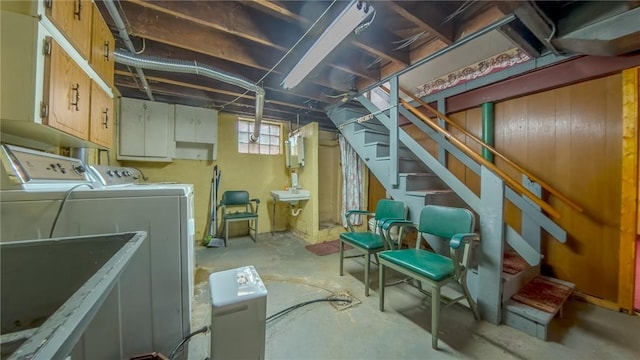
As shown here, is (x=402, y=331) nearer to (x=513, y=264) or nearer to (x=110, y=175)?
(x=513, y=264)

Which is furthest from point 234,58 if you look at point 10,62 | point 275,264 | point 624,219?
point 624,219

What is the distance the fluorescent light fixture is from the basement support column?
2038 millimetres

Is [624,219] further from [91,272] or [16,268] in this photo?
[16,268]

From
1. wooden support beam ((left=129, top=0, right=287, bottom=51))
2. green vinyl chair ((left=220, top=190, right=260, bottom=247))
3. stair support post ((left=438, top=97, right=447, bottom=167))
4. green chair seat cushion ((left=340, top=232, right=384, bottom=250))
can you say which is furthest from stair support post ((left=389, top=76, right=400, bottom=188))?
green vinyl chair ((left=220, top=190, right=260, bottom=247))

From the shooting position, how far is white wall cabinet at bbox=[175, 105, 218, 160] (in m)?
3.66

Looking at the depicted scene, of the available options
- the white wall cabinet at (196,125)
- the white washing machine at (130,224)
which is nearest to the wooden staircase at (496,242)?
the white washing machine at (130,224)

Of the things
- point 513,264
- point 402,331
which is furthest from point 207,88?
point 513,264

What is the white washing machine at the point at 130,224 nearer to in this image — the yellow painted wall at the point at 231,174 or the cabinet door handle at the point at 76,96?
the cabinet door handle at the point at 76,96

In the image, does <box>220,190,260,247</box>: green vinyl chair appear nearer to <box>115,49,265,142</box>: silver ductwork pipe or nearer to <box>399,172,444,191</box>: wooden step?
<box>115,49,265,142</box>: silver ductwork pipe

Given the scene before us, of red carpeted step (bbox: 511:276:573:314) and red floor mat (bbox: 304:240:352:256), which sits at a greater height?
red carpeted step (bbox: 511:276:573:314)

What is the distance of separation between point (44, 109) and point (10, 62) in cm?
20

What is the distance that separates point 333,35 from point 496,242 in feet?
6.65

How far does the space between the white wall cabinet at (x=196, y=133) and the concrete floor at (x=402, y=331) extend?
2.33 meters

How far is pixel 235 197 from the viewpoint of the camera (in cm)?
413
